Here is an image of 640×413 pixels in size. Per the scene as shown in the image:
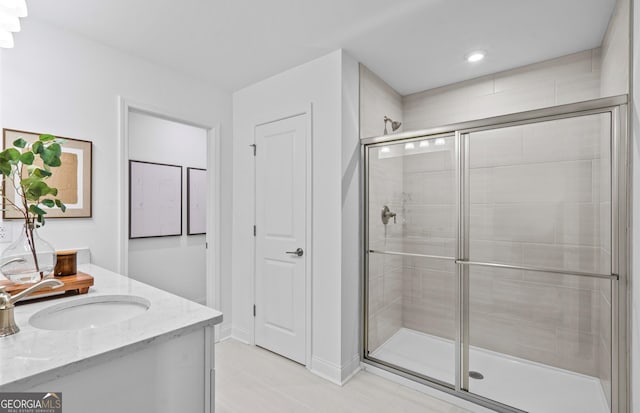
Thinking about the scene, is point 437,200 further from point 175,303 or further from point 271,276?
point 175,303

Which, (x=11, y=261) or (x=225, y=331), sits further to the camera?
(x=225, y=331)

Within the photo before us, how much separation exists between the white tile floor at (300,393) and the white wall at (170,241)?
4.43 feet

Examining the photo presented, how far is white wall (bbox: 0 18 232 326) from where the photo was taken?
1885 mm

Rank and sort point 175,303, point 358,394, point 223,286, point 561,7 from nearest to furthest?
point 175,303, point 561,7, point 358,394, point 223,286

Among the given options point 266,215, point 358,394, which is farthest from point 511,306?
point 266,215

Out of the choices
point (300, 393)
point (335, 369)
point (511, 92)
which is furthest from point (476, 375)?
point (511, 92)

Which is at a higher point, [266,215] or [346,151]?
[346,151]

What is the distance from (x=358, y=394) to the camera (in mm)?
2121

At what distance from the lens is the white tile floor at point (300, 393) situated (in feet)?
6.46

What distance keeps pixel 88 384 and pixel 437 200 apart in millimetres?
2153

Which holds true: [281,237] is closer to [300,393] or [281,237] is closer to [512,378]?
[300,393]

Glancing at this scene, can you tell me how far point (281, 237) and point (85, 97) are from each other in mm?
1745

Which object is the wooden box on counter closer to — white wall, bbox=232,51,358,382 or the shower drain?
white wall, bbox=232,51,358,382

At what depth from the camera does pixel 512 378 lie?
2.18 meters
